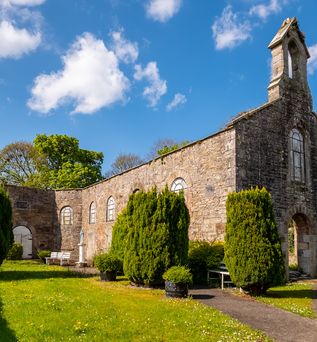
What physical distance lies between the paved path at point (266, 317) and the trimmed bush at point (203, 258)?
226cm

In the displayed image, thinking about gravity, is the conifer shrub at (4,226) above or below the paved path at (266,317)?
above

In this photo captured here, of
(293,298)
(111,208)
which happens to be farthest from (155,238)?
(111,208)

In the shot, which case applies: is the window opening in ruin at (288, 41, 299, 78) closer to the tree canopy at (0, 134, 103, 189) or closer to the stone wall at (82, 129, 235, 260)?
the stone wall at (82, 129, 235, 260)

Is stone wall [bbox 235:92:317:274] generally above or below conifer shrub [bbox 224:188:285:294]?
above

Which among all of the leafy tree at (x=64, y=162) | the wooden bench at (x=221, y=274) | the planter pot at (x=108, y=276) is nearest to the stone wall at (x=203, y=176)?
the wooden bench at (x=221, y=274)

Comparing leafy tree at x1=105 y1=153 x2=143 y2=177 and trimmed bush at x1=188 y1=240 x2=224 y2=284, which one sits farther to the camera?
leafy tree at x1=105 y1=153 x2=143 y2=177

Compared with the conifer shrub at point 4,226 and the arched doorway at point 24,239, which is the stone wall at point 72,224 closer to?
the arched doorway at point 24,239

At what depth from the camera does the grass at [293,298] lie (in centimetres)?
916

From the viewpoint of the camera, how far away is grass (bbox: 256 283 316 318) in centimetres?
916

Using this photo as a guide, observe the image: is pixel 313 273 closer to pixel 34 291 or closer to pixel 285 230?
pixel 285 230

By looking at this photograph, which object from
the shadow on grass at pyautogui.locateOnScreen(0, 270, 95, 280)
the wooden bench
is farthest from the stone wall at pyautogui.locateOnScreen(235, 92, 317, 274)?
the shadow on grass at pyautogui.locateOnScreen(0, 270, 95, 280)

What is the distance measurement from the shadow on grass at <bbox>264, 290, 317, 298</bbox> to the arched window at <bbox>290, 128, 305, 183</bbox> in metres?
5.40

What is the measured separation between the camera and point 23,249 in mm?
27203

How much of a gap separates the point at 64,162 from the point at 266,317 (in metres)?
33.2
